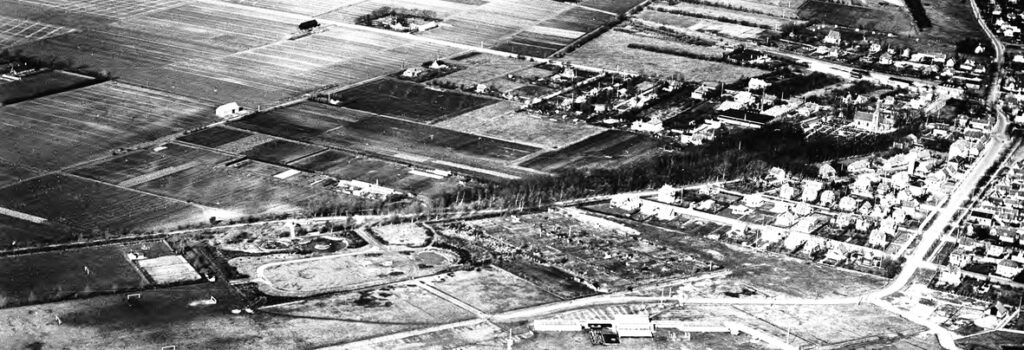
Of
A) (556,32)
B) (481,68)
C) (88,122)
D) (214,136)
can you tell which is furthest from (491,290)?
(556,32)

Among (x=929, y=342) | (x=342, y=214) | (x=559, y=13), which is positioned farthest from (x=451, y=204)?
(x=559, y=13)

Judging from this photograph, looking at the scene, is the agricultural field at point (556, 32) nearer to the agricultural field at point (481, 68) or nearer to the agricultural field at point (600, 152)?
the agricultural field at point (481, 68)

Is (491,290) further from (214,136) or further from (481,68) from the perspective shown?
(481,68)

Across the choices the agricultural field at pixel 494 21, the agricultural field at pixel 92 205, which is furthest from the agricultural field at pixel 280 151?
the agricultural field at pixel 494 21

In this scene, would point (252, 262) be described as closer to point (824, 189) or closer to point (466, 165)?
point (466, 165)

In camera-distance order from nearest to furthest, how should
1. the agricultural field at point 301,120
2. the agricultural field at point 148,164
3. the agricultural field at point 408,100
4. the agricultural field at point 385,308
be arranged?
the agricultural field at point 385,308 < the agricultural field at point 148,164 < the agricultural field at point 301,120 < the agricultural field at point 408,100

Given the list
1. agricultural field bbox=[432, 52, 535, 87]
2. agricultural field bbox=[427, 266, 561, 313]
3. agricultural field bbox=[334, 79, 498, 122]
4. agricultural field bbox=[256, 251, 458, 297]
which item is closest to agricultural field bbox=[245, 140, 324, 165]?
agricultural field bbox=[334, 79, 498, 122]
